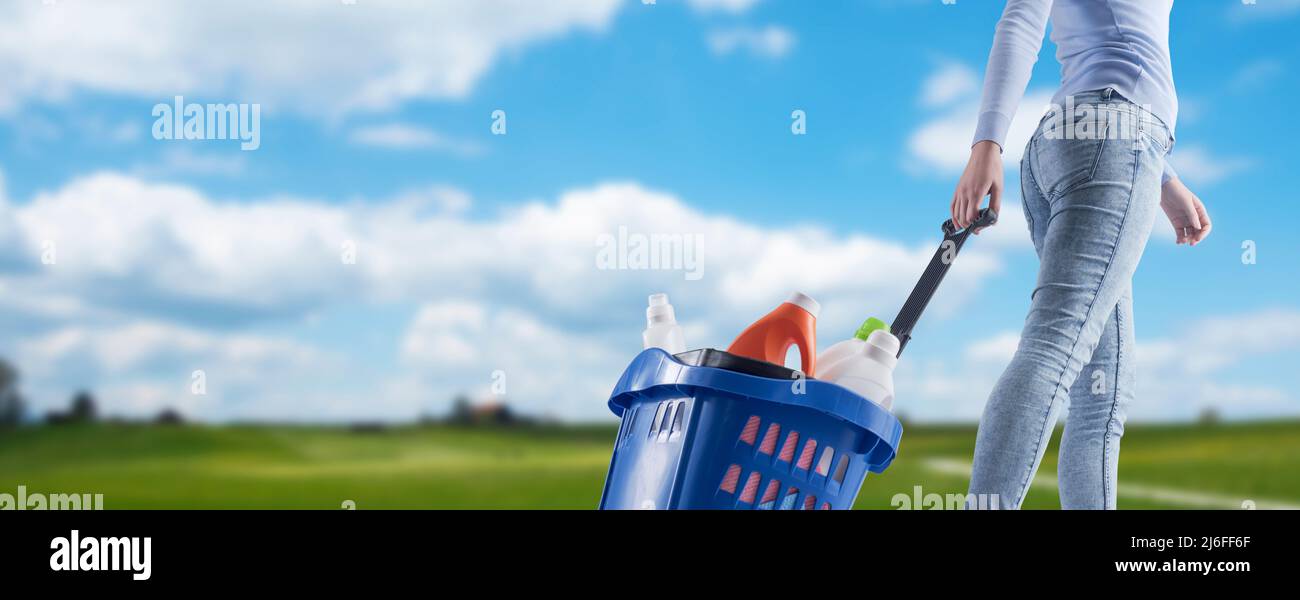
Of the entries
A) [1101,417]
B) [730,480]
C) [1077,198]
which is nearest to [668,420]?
[730,480]

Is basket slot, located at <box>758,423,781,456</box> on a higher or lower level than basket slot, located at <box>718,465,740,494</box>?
higher

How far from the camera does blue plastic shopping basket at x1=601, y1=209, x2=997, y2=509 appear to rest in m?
1.19

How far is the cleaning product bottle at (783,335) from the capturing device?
1.27 metres

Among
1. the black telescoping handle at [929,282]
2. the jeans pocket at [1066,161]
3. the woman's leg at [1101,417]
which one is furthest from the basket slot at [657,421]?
the woman's leg at [1101,417]

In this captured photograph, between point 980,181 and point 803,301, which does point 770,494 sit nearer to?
point 803,301

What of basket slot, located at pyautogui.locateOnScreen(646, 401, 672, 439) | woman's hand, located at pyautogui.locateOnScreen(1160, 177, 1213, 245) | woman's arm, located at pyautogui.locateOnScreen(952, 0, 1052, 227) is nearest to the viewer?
basket slot, located at pyautogui.locateOnScreen(646, 401, 672, 439)

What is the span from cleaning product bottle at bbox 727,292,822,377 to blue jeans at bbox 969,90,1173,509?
0.89ft

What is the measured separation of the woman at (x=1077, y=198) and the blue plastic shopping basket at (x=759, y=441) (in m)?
0.18

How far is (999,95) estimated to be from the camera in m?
1.42

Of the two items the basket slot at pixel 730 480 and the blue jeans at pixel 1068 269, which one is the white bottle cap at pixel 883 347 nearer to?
the blue jeans at pixel 1068 269

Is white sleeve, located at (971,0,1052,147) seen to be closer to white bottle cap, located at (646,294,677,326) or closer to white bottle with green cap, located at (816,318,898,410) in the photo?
white bottle with green cap, located at (816,318,898,410)

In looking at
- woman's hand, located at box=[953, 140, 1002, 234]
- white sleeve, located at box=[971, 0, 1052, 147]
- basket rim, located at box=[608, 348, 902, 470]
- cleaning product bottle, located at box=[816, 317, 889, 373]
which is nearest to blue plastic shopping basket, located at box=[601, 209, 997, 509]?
basket rim, located at box=[608, 348, 902, 470]
